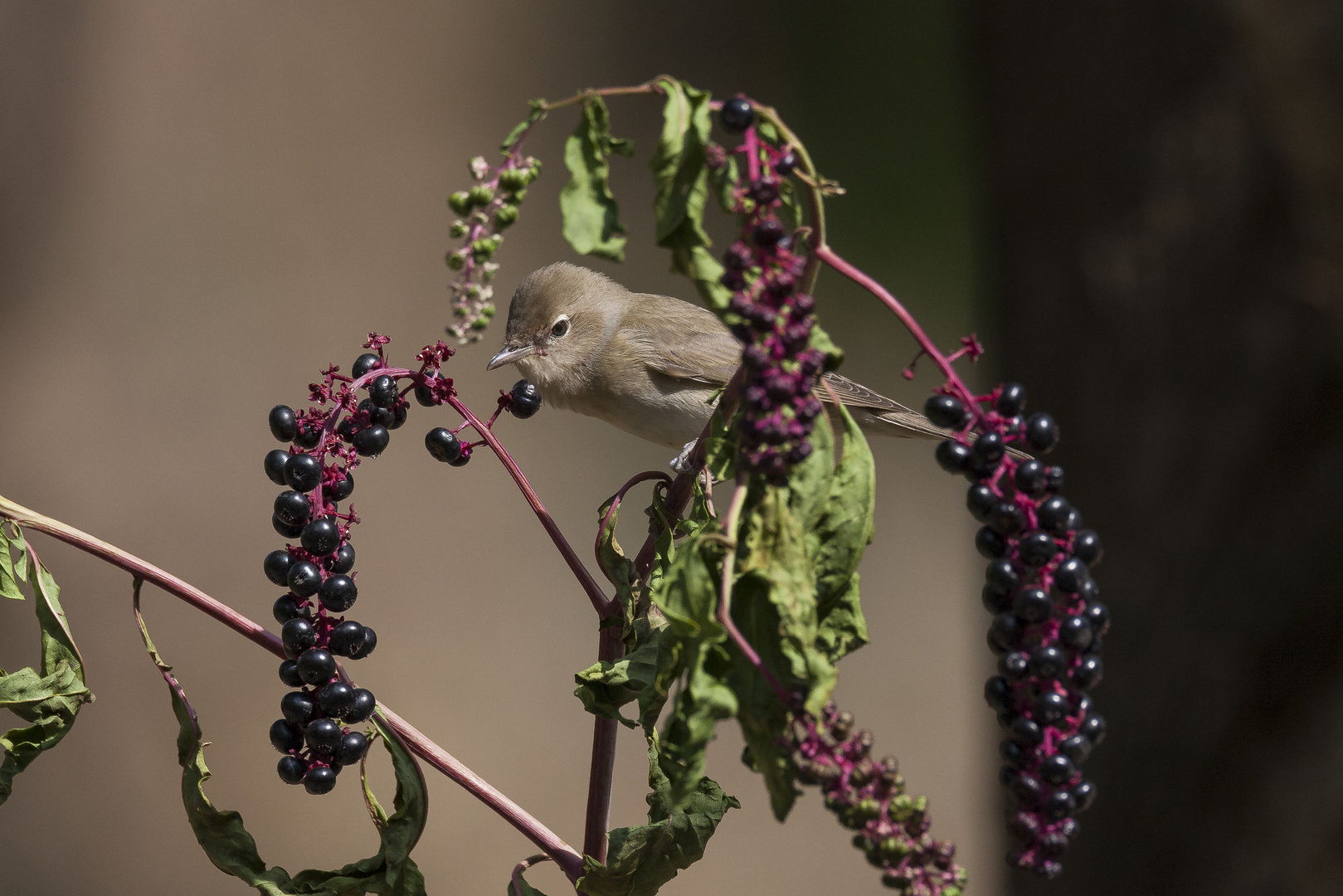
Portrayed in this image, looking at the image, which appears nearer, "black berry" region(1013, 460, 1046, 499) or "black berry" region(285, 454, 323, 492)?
"black berry" region(1013, 460, 1046, 499)

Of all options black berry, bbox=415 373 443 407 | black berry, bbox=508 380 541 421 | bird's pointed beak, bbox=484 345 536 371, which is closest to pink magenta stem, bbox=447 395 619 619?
black berry, bbox=415 373 443 407

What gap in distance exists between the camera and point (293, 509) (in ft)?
3.86

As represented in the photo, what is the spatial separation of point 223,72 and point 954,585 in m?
5.37

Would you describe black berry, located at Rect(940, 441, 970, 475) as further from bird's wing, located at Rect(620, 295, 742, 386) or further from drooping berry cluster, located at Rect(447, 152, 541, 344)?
bird's wing, located at Rect(620, 295, 742, 386)

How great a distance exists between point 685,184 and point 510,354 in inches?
100

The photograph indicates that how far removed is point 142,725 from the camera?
5.04 meters

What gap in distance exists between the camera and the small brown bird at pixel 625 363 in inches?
138

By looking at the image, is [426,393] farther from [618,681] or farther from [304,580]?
[618,681]

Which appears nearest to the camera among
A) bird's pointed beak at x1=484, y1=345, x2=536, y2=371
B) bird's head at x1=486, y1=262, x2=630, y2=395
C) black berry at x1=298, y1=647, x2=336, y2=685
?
black berry at x1=298, y1=647, x2=336, y2=685

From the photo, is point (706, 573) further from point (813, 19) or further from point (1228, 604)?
point (813, 19)

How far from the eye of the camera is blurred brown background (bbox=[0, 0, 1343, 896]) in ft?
13.6

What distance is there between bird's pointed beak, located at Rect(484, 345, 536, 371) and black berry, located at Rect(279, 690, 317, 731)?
87.6 inches

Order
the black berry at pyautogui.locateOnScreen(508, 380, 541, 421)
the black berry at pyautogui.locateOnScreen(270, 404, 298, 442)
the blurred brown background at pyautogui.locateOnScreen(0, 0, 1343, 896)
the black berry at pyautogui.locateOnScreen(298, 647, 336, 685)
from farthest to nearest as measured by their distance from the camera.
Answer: the blurred brown background at pyautogui.locateOnScreen(0, 0, 1343, 896)
the black berry at pyautogui.locateOnScreen(508, 380, 541, 421)
the black berry at pyautogui.locateOnScreen(270, 404, 298, 442)
the black berry at pyautogui.locateOnScreen(298, 647, 336, 685)

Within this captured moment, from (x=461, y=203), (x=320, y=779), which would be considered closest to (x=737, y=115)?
(x=461, y=203)
